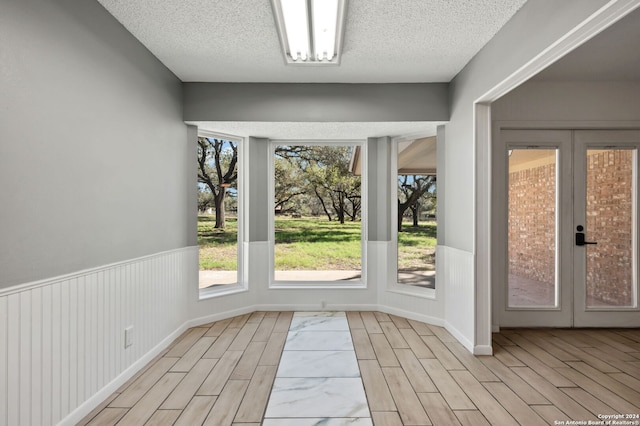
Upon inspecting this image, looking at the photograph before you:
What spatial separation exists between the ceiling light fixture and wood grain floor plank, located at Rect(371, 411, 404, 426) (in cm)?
253

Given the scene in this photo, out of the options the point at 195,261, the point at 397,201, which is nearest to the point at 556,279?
the point at 397,201

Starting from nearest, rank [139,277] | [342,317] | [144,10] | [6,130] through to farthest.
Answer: [6,130] < [144,10] < [139,277] < [342,317]

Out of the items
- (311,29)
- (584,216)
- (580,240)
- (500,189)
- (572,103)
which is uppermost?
(311,29)

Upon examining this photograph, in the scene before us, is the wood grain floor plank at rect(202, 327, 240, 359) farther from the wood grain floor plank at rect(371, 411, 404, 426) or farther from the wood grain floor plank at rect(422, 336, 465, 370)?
the wood grain floor plank at rect(422, 336, 465, 370)

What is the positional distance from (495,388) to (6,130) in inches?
129

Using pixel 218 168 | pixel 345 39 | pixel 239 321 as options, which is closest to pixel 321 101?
pixel 345 39

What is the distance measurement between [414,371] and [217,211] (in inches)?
108

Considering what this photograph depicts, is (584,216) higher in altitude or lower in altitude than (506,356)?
higher

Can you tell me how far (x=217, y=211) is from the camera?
4.25 m

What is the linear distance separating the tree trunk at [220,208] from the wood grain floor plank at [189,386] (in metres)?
1.69

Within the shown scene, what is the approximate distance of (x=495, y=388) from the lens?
2527 mm

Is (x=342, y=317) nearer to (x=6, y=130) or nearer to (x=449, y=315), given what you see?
(x=449, y=315)

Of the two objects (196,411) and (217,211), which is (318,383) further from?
(217,211)

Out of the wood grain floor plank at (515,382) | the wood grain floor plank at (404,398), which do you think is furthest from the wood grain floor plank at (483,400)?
the wood grain floor plank at (404,398)
